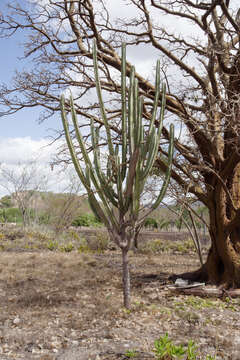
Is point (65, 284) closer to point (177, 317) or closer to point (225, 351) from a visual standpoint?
point (177, 317)

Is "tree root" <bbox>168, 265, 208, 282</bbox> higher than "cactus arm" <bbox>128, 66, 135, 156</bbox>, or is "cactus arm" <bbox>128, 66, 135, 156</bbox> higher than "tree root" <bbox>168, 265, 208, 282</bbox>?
"cactus arm" <bbox>128, 66, 135, 156</bbox>

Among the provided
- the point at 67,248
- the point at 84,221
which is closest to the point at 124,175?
the point at 67,248

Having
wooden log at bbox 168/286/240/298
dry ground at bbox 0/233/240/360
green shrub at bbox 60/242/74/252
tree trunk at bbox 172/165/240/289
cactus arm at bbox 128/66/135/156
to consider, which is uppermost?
cactus arm at bbox 128/66/135/156

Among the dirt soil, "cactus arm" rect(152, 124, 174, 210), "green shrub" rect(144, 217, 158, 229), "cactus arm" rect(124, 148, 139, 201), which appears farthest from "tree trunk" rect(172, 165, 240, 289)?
"green shrub" rect(144, 217, 158, 229)

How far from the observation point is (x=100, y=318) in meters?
4.38

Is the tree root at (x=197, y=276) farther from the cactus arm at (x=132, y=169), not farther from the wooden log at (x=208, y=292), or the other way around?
the cactus arm at (x=132, y=169)

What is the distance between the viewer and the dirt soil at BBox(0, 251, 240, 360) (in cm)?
354

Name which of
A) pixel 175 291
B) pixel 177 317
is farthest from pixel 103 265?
pixel 177 317

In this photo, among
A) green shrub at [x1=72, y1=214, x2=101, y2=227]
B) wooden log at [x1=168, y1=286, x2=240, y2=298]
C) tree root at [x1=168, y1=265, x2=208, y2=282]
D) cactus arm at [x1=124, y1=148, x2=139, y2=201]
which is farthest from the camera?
green shrub at [x1=72, y1=214, x2=101, y2=227]

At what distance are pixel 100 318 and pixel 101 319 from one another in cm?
4

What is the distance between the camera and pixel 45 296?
546 centimetres

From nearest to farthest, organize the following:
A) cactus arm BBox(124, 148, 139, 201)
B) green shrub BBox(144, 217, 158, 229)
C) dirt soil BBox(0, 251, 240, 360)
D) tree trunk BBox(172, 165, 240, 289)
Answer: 1. dirt soil BBox(0, 251, 240, 360)
2. cactus arm BBox(124, 148, 139, 201)
3. tree trunk BBox(172, 165, 240, 289)
4. green shrub BBox(144, 217, 158, 229)

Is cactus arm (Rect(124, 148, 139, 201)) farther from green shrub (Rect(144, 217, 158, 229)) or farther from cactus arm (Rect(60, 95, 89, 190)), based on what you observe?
green shrub (Rect(144, 217, 158, 229))

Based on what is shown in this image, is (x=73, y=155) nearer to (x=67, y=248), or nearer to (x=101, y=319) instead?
(x=101, y=319)
